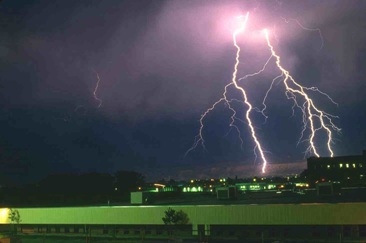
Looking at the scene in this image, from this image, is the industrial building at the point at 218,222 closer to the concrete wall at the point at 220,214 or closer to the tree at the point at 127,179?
the concrete wall at the point at 220,214

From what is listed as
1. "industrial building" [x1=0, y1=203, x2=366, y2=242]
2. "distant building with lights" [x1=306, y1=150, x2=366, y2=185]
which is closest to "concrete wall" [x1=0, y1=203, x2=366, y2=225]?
"industrial building" [x1=0, y1=203, x2=366, y2=242]

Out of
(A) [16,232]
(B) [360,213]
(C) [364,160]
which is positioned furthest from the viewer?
(C) [364,160]

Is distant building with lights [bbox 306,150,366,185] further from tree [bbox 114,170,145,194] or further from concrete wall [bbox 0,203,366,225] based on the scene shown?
concrete wall [bbox 0,203,366,225]

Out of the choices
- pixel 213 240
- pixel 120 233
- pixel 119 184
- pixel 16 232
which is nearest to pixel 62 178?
pixel 119 184

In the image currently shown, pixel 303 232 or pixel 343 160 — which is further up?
pixel 343 160

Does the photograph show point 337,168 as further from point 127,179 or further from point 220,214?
point 220,214

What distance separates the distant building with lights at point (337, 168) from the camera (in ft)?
285

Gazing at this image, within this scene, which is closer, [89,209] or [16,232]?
[89,209]

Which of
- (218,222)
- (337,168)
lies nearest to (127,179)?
(337,168)

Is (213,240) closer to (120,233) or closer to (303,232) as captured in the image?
(303,232)

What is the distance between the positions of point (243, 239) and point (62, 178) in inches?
2708

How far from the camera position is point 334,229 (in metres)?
27.1

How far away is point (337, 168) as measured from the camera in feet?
292

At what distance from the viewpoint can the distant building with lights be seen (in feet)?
285
